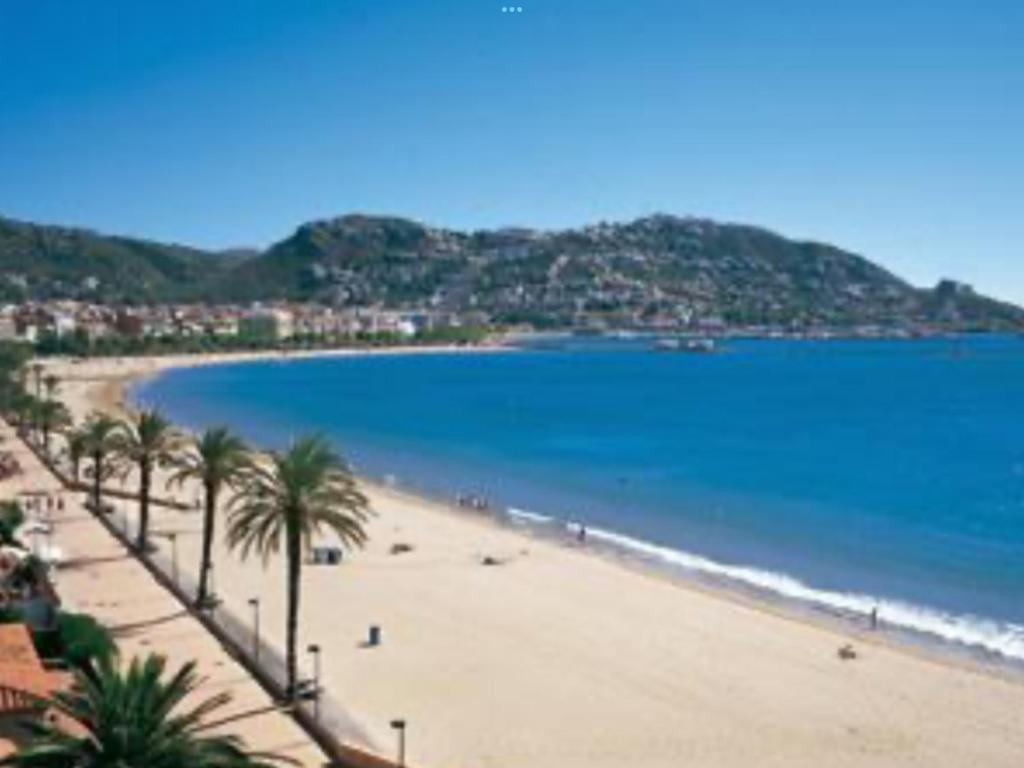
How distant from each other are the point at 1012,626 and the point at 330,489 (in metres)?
23.0

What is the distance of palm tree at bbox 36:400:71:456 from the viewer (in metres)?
78.1

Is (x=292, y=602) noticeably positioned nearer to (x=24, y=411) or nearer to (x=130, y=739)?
(x=130, y=739)

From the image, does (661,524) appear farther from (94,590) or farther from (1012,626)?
(94,590)

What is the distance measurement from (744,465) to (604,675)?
55023mm

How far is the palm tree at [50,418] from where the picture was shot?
3076 inches

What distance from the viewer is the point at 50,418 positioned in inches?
3120

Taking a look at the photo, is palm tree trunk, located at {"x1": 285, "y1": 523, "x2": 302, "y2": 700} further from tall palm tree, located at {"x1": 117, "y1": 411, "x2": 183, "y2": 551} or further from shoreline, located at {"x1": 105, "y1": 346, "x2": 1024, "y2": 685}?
tall palm tree, located at {"x1": 117, "y1": 411, "x2": 183, "y2": 551}

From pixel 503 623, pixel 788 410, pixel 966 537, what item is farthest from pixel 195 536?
pixel 788 410

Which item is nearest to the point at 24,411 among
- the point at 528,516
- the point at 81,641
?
the point at 528,516

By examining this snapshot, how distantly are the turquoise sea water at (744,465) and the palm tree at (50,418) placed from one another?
17160 millimetres

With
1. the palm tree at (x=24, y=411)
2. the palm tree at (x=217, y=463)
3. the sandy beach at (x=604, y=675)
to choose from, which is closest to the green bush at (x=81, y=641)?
the sandy beach at (x=604, y=675)

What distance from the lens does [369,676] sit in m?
32.5

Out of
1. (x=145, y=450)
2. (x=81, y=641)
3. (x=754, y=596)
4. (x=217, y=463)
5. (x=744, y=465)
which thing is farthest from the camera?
(x=744, y=465)

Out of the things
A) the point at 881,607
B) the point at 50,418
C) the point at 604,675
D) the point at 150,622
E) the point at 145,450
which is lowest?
the point at 881,607
